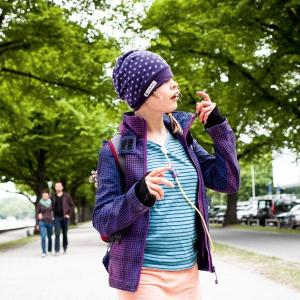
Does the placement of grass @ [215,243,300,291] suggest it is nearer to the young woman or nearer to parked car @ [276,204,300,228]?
the young woman

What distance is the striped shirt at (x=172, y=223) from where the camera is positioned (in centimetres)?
252

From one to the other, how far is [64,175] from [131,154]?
144 ft

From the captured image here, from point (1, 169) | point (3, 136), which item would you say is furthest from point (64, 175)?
point (3, 136)

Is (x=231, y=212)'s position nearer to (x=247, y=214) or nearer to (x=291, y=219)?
(x=291, y=219)

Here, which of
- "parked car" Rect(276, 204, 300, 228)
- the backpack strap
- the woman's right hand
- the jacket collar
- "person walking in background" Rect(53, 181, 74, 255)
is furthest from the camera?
"parked car" Rect(276, 204, 300, 228)

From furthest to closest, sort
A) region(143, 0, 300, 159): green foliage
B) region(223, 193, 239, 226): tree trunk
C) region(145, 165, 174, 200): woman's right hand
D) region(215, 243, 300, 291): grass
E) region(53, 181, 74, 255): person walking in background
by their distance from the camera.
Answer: region(223, 193, 239, 226): tree trunk
region(143, 0, 300, 159): green foliage
region(53, 181, 74, 255): person walking in background
region(215, 243, 300, 291): grass
region(145, 165, 174, 200): woman's right hand

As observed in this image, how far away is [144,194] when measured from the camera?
2.27m

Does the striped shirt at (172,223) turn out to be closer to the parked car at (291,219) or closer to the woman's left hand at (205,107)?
the woman's left hand at (205,107)

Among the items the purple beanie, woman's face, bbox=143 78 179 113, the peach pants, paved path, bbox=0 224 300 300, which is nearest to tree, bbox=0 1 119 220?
paved path, bbox=0 224 300 300

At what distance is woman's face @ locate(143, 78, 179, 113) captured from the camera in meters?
2.63

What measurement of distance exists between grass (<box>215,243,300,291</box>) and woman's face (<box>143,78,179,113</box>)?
237 inches

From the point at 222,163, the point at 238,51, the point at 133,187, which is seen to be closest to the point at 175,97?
the point at 222,163

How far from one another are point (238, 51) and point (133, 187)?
20.7m

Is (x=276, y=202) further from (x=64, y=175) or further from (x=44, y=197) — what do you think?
(x=44, y=197)
